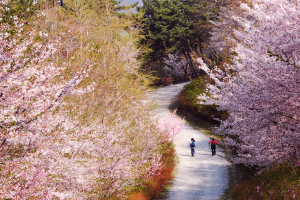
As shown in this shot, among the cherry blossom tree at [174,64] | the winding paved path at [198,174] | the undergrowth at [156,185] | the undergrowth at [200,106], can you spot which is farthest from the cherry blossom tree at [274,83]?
the cherry blossom tree at [174,64]

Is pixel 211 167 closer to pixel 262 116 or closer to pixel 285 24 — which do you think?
pixel 262 116

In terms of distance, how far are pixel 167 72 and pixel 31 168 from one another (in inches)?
1618

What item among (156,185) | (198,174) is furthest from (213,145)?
(156,185)

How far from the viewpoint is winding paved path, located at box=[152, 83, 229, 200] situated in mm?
11047

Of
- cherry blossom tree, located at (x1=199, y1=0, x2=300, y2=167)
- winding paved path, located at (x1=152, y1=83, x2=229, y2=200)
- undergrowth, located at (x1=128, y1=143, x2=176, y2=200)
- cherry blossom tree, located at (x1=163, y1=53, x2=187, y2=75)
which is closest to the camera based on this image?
cherry blossom tree, located at (x1=199, y1=0, x2=300, y2=167)

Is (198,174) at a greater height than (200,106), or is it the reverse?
(200,106)

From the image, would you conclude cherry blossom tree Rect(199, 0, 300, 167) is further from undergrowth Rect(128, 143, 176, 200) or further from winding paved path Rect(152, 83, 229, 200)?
undergrowth Rect(128, 143, 176, 200)

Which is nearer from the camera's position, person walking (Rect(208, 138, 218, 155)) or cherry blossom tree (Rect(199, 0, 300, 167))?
cherry blossom tree (Rect(199, 0, 300, 167))

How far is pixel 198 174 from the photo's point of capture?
13.1 metres

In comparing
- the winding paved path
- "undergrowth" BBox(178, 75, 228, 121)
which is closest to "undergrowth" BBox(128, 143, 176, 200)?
the winding paved path

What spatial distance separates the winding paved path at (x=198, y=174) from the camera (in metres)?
11.0

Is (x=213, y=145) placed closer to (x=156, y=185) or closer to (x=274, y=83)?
(x=156, y=185)

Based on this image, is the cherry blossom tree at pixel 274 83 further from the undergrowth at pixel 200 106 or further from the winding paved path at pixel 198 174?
the undergrowth at pixel 200 106

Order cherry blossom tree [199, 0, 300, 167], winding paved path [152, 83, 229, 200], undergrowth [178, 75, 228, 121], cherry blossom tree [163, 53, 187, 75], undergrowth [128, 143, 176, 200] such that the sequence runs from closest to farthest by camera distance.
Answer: cherry blossom tree [199, 0, 300, 167]
winding paved path [152, 83, 229, 200]
undergrowth [128, 143, 176, 200]
undergrowth [178, 75, 228, 121]
cherry blossom tree [163, 53, 187, 75]
